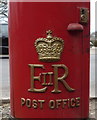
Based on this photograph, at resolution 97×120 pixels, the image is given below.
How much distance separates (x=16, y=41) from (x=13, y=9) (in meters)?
0.33

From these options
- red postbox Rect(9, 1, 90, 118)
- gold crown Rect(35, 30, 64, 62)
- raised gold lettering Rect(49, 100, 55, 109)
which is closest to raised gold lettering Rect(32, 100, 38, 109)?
red postbox Rect(9, 1, 90, 118)

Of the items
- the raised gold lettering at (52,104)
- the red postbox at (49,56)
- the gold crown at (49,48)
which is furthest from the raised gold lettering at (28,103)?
the gold crown at (49,48)

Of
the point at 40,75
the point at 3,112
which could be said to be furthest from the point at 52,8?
the point at 3,112

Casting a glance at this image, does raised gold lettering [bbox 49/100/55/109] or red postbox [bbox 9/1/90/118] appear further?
raised gold lettering [bbox 49/100/55/109]

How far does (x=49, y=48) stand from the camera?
9.96ft

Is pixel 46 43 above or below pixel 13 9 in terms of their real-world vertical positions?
below

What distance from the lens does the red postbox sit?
9.94ft

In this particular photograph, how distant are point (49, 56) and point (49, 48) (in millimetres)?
80

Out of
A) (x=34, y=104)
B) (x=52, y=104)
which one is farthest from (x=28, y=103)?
(x=52, y=104)

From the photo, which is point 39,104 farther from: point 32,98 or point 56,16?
point 56,16

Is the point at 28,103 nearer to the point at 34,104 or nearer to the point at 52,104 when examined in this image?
the point at 34,104

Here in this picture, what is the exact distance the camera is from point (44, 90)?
3102 millimetres

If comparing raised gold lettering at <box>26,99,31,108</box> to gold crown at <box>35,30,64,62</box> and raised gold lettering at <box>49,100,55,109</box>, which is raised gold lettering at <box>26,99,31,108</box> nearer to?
raised gold lettering at <box>49,100,55,109</box>

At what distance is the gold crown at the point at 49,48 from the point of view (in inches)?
119
